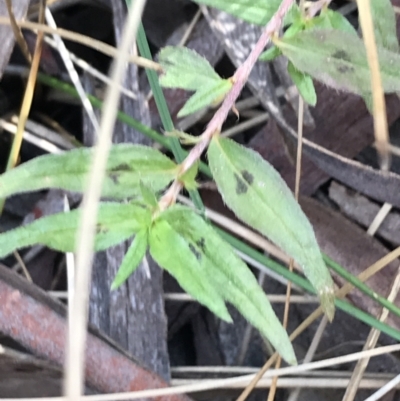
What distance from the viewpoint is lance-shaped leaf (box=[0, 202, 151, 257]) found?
1.17ft

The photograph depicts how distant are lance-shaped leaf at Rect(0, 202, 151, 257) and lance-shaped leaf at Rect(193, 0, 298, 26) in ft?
0.55

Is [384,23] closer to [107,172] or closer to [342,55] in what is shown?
[342,55]

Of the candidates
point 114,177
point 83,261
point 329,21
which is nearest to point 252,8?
point 329,21

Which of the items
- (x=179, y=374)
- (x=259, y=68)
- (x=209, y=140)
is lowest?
(x=179, y=374)

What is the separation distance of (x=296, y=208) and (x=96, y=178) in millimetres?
204

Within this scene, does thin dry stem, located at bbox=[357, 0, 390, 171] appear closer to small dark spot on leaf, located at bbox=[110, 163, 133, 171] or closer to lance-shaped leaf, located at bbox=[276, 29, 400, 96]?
lance-shaped leaf, located at bbox=[276, 29, 400, 96]

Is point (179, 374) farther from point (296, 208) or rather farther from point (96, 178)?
point (96, 178)

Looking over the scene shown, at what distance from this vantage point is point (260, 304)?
1.11 ft

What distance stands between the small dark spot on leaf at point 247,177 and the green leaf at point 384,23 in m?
0.17

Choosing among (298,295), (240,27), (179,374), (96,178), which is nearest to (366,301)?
(298,295)

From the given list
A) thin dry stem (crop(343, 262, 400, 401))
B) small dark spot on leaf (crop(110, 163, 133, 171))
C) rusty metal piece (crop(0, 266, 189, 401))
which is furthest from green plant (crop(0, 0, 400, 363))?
thin dry stem (crop(343, 262, 400, 401))

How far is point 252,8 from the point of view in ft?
1.32

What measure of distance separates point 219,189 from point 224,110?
0.06m

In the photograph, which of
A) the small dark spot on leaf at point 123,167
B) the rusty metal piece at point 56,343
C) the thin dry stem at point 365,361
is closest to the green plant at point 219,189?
the small dark spot on leaf at point 123,167
